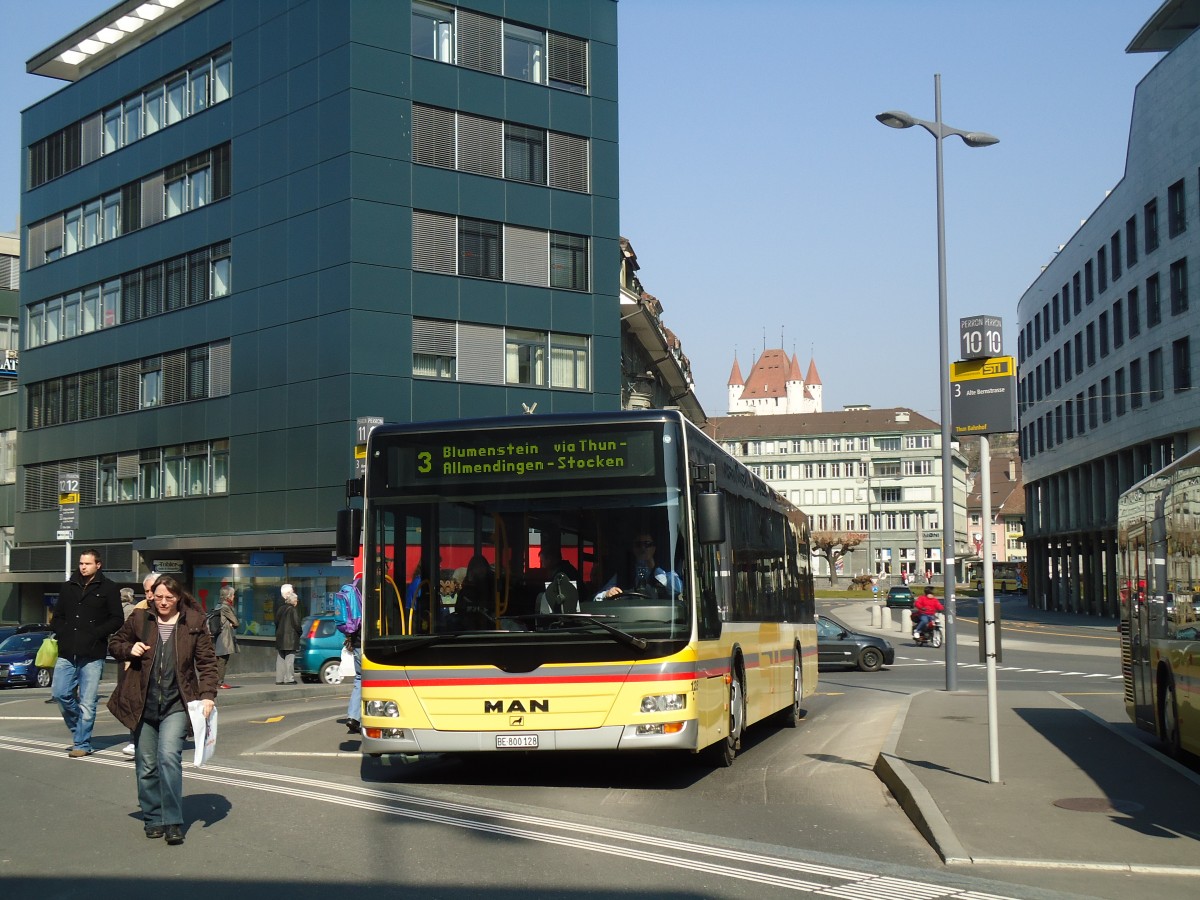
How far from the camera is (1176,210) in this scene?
55.1m

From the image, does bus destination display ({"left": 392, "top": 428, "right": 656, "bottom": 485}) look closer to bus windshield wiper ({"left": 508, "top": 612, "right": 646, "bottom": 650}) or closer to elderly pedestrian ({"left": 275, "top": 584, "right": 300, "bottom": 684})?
bus windshield wiper ({"left": 508, "top": 612, "right": 646, "bottom": 650})

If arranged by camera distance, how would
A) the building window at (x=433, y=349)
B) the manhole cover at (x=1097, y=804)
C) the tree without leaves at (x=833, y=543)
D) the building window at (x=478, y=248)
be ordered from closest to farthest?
the manhole cover at (x=1097, y=804), the building window at (x=433, y=349), the building window at (x=478, y=248), the tree without leaves at (x=833, y=543)

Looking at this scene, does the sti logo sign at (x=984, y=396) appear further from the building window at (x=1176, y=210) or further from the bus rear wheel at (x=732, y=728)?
the building window at (x=1176, y=210)

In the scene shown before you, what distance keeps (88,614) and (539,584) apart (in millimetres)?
5289

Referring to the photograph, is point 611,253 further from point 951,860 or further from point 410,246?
point 951,860

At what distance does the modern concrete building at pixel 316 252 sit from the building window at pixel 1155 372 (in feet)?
85.2

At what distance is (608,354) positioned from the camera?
4241 cm

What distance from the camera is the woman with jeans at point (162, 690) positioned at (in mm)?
8758

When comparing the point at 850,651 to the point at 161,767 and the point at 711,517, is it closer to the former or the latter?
the point at 711,517

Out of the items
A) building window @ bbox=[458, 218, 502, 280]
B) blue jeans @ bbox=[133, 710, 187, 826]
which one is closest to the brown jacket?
blue jeans @ bbox=[133, 710, 187, 826]

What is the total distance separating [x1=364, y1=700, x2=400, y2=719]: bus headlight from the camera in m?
11.3

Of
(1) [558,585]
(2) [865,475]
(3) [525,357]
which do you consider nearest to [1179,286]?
(3) [525,357]

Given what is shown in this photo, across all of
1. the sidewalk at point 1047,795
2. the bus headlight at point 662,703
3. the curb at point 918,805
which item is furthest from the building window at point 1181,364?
the bus headlight at point 662,703

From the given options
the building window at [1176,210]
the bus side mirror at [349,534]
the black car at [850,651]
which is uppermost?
the building window at [1176,210]
